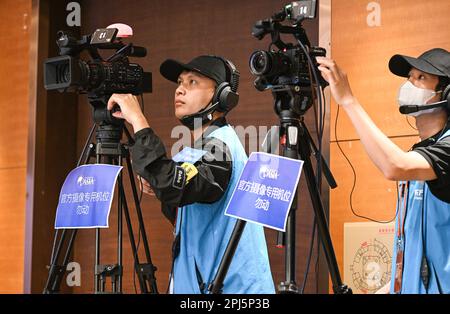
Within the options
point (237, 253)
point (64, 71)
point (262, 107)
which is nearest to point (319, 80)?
point (237, 253)

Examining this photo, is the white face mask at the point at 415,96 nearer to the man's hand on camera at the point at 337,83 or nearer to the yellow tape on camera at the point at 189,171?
the man's hand on camera at the point at 337,83

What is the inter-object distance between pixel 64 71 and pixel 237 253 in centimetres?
92

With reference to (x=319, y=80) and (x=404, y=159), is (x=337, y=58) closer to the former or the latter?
(x=319, y=80)

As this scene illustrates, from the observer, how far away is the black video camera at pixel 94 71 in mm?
2822

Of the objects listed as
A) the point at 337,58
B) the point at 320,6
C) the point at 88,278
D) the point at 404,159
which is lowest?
the point at 88,278

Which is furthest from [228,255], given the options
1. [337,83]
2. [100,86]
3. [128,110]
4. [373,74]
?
[373,74]

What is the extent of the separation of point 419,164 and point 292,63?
49cm

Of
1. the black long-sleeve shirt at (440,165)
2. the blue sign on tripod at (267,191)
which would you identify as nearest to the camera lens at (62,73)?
the blue sign on tripod at (267,191)

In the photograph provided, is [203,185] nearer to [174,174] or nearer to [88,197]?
[174,174]

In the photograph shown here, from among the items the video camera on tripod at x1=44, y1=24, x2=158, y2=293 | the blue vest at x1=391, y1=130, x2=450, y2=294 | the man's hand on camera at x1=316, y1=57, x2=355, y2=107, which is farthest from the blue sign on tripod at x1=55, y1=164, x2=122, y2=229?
the blue vest at x1=391, y1=130, x2=450, y2=294

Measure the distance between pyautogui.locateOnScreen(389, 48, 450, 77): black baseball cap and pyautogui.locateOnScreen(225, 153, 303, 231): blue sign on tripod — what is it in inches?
27.8

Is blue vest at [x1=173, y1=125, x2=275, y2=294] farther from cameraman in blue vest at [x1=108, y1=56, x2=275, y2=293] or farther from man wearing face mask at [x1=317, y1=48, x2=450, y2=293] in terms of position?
man wearing face mask at [x1=317, y1=48, x2=450, y2=293]

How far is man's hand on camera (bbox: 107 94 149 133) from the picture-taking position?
2727 millimetres

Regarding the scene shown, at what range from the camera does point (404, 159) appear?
2.29 m
